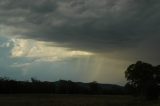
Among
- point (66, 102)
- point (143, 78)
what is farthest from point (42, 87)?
point (66, 102)

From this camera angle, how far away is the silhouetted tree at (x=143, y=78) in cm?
9725

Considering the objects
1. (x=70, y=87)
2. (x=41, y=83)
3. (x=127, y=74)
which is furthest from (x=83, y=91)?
(x=127, y=74)

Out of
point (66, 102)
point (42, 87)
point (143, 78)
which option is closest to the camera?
point (66, 102)

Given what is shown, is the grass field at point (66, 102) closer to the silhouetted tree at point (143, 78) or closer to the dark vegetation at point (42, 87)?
the silhouetted tree at point (143, 78)

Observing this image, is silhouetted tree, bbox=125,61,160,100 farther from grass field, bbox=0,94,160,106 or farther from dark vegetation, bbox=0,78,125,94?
dark vegetation, bbox=0,78,125,94

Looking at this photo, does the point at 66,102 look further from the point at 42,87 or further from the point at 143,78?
the point at 42,87

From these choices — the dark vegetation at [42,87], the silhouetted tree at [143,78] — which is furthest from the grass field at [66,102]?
the dark vegetation at [42,87]

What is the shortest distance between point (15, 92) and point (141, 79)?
41.5m

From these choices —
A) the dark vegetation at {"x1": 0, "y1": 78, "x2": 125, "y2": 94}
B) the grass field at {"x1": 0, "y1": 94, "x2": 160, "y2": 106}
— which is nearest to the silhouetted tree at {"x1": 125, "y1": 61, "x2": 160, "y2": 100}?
the grass field at {"x1": 0, "y1": 94, "x2": 160, "y2": 106}

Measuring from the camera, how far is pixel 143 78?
102 m

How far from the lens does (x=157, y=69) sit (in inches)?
4090

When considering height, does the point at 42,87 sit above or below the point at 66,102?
above

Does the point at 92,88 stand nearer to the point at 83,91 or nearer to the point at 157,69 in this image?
the point at 83,91

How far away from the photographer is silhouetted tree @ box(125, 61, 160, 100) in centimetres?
9725
